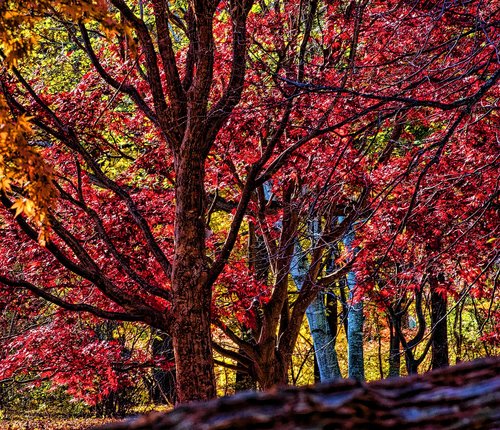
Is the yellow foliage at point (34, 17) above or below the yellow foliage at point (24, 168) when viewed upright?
above

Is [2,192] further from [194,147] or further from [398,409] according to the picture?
[398,409]

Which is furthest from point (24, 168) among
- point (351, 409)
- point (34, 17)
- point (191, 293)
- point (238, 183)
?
point (238, 183)

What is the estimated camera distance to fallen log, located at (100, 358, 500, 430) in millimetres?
1063

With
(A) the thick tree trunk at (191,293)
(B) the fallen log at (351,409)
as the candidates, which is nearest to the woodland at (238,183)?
(A) the thick tree trunk at (191,293)

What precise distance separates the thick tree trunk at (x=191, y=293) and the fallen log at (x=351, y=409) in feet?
15.8

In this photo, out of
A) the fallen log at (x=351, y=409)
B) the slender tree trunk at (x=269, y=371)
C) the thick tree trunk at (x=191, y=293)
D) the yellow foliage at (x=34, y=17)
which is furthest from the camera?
the slender tree trunk at (x=269, y=371)

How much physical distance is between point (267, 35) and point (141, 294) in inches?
140

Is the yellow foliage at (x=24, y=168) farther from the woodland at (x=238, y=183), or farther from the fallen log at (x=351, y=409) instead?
the fallen log at (x=351, y=409)

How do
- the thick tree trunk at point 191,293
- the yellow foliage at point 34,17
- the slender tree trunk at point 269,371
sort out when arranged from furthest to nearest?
1. the slender tree trunk at point 269,371
2. the thick tree trunk at point 191,293
3. the yellow foliage at point 34,17

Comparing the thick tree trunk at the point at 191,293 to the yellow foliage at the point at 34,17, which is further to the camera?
the thick tree trunk at the point at 191,293

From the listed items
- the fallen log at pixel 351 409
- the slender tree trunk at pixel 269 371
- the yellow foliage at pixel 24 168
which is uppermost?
the yellow foliage at pixel 24 168

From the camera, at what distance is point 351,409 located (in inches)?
43.3

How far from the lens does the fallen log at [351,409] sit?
106cm

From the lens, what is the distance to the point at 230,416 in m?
1.07
